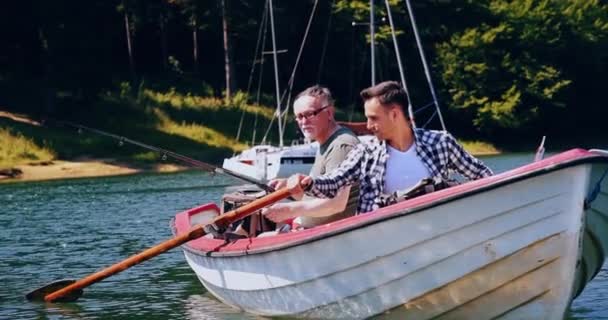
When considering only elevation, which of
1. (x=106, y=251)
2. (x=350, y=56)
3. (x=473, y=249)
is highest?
(x=350, y=56)

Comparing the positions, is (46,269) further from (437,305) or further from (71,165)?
(71,165)

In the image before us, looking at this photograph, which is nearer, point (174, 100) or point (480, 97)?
point (174, 100)

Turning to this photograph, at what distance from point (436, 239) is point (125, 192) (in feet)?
73.4

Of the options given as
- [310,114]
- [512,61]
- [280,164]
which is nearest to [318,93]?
[310,114]

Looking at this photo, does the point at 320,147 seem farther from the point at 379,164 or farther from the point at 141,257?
the point at 141,257

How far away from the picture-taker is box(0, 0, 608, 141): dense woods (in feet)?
149

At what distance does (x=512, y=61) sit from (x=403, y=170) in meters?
50.1

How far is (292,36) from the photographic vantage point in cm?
5494

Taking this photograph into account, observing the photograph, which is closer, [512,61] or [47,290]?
[47,290]

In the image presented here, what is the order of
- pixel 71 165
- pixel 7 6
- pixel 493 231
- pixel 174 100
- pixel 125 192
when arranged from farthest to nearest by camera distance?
pixel 174 100 → pixel 7 6 → pixel 71 165 → pixel 125 192 → pixel 493 231

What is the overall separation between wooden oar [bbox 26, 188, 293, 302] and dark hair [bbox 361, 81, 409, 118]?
2.88ft

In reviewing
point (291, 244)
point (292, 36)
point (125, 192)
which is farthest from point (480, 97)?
point (291, 244)

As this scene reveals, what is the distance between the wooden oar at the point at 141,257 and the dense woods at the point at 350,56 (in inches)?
1237

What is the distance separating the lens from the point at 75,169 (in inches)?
1524
